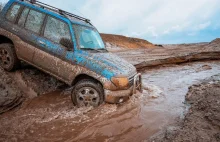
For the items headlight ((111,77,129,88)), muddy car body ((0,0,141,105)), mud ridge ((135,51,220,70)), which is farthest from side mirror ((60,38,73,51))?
mud ridge ((135,51,220,70))

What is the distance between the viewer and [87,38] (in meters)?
5.71

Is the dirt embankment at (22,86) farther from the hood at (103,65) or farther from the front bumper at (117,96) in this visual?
the front bumper at (117,96)

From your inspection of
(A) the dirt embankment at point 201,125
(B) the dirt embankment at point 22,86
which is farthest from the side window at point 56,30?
(A) the dirt embankment at point 201,125

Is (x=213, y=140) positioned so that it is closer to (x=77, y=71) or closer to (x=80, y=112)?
(x=80, y=112)

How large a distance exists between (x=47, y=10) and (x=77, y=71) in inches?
78.3

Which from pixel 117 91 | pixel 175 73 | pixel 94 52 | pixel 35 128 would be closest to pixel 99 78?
pixel 117 91

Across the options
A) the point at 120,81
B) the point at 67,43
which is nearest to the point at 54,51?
the point at 67,43

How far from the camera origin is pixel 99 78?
4.86 m

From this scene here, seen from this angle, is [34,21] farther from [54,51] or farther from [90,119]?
[90,119]

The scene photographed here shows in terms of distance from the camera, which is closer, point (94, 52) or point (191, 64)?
point (94, 52)

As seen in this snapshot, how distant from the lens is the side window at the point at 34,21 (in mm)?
5664

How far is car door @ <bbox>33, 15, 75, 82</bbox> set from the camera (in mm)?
5234

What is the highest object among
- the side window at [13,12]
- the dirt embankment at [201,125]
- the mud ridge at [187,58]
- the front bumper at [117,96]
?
the side window at [13,12]

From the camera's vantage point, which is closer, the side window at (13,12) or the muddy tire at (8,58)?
the muddy tire at (8,58)
